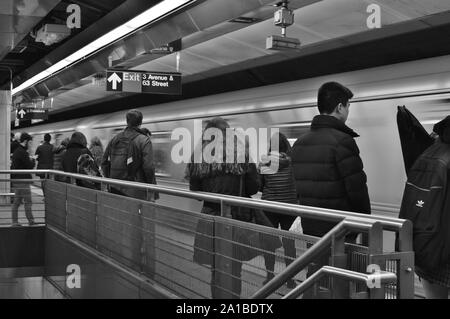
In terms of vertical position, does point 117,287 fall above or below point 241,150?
below

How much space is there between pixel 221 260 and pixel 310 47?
23.8 feet

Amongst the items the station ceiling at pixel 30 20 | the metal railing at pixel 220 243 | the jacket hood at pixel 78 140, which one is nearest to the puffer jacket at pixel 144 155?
the metal railing at pixel 220 243

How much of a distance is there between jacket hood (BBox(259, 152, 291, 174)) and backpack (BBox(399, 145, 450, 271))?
6.98ft

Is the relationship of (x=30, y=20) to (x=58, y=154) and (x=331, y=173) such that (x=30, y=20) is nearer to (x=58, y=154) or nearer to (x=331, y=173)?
(x=58, y=154)

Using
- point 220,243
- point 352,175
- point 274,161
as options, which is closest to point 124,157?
point 274,161

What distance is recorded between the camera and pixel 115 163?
6707 millimetres

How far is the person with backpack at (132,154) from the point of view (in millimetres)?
6520

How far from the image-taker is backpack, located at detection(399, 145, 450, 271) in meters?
3.35

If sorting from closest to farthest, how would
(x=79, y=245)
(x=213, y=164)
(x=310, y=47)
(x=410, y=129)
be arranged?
1. (x=410, y=129)
2. (x=213, y=164)
3. (x=79, y=245)
4. (x=310, y=47)

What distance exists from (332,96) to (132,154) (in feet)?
10.6

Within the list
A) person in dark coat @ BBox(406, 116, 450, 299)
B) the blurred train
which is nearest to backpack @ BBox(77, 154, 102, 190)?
the blurred train

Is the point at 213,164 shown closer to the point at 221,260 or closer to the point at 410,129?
the point at 221,260

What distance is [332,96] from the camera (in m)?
3.79
